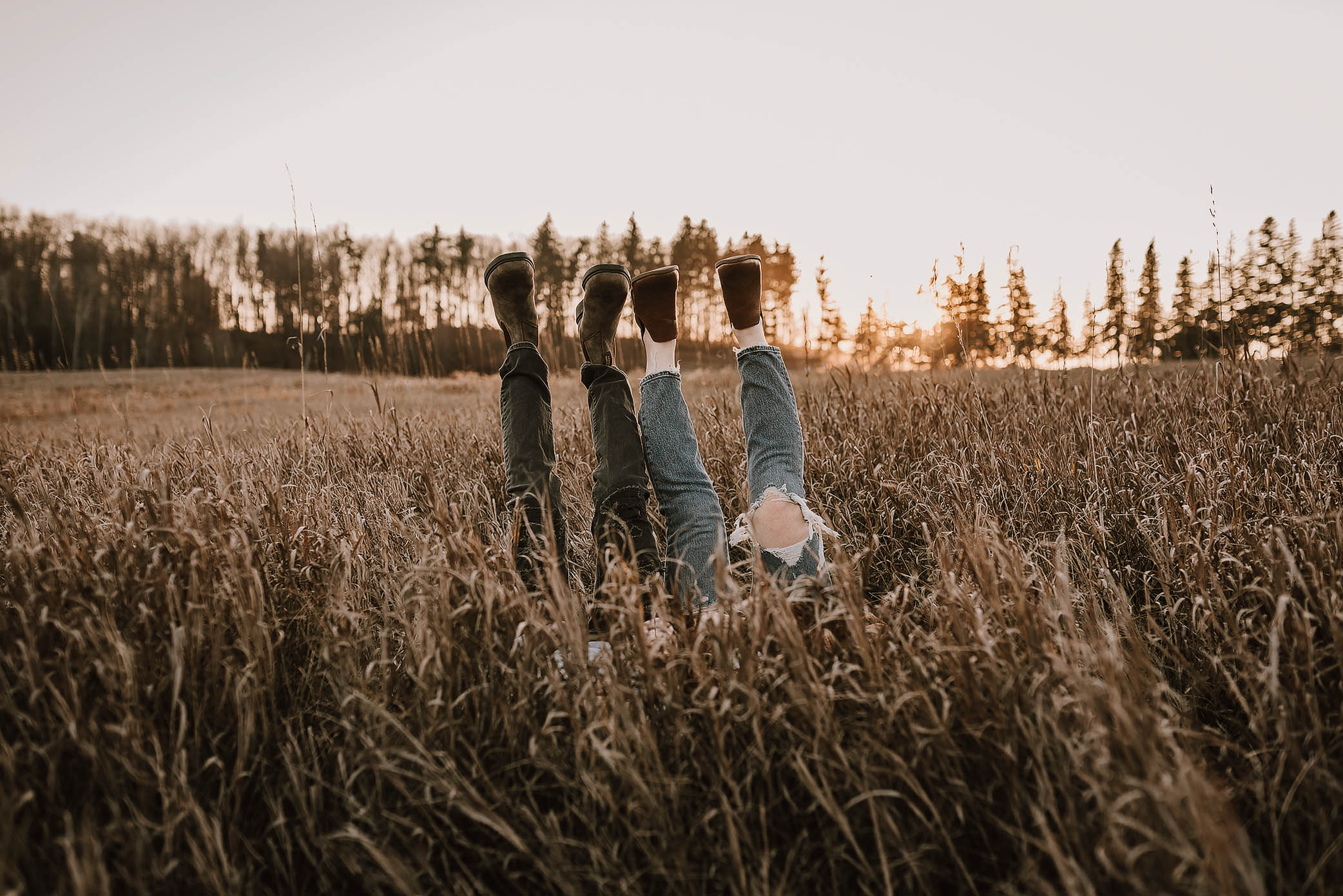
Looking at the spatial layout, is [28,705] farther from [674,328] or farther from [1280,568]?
[1280,568]

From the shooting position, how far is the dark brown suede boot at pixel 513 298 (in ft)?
8.95

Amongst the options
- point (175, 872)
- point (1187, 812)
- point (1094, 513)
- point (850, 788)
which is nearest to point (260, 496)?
point (175, 872)

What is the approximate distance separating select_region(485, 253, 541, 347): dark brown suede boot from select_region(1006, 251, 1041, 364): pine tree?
4.18 meters

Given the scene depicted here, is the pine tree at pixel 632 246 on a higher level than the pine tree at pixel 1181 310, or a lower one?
higher

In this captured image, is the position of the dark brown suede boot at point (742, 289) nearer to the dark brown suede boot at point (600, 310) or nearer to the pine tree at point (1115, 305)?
the dark brown suede boot at point (600, 310)

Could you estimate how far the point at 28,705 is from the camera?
1352 mm

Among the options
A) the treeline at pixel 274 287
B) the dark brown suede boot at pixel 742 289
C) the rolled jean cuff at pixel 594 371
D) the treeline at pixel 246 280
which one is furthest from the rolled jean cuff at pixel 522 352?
the treeline at pixel 246 280

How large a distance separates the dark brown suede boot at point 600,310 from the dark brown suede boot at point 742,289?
456 mm

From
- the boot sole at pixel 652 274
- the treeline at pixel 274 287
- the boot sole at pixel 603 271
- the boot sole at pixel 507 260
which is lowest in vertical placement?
the boot sole at pixel 652 274

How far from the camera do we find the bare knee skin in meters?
2.26

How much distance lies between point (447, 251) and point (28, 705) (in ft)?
149

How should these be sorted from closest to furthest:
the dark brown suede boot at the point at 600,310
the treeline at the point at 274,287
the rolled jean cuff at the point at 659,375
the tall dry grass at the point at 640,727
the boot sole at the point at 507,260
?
the tall dry grass at the point at 640,727 < the rolled jean cuff at the point at 659,375 < the dark brown suede boot at the point at 600,310 < the boot sole at the point at 507,260 < the treeline at the point at 274,287

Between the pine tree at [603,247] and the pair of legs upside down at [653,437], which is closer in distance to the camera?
the pair of legs upside down at [653,437]

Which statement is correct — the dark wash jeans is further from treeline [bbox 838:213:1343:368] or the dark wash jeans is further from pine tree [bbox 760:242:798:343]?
pine tree [bbox 760:242:798:343]
